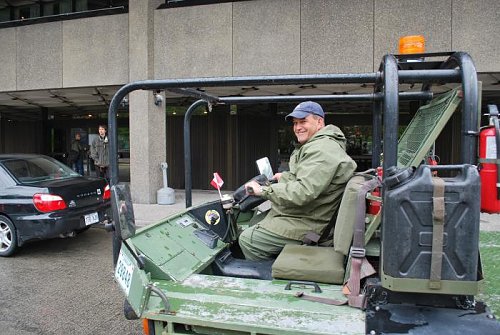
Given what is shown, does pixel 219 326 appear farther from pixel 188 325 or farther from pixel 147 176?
pixel 147 176

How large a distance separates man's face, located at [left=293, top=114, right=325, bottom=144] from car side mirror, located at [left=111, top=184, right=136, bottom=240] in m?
1.46

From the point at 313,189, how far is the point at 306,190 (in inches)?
1.7

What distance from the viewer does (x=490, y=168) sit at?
1.88 metres

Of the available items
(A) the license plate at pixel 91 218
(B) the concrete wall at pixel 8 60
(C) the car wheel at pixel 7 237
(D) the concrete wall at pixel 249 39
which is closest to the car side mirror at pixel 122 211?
(A) the license plate at pixel 91 218

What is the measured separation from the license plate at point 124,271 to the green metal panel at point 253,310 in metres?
0.15

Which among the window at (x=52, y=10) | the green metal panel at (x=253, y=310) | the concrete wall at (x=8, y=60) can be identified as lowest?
the green metal panel at (x=253, y=310)

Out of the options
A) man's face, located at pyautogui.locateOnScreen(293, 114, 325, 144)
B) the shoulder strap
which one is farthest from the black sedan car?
the shoulder strap

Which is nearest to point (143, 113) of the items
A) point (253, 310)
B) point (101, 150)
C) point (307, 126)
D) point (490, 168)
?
point (101, 150)

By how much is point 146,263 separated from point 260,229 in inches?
35.9

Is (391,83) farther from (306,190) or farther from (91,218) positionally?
(91,218)

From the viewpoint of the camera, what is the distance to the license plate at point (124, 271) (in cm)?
216

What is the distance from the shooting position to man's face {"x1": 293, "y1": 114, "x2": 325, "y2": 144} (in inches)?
125

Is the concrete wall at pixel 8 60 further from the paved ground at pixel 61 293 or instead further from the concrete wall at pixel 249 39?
the paved ground at pixel 61 293

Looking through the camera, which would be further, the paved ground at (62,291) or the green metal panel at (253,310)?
the paved ground at (62,291)
